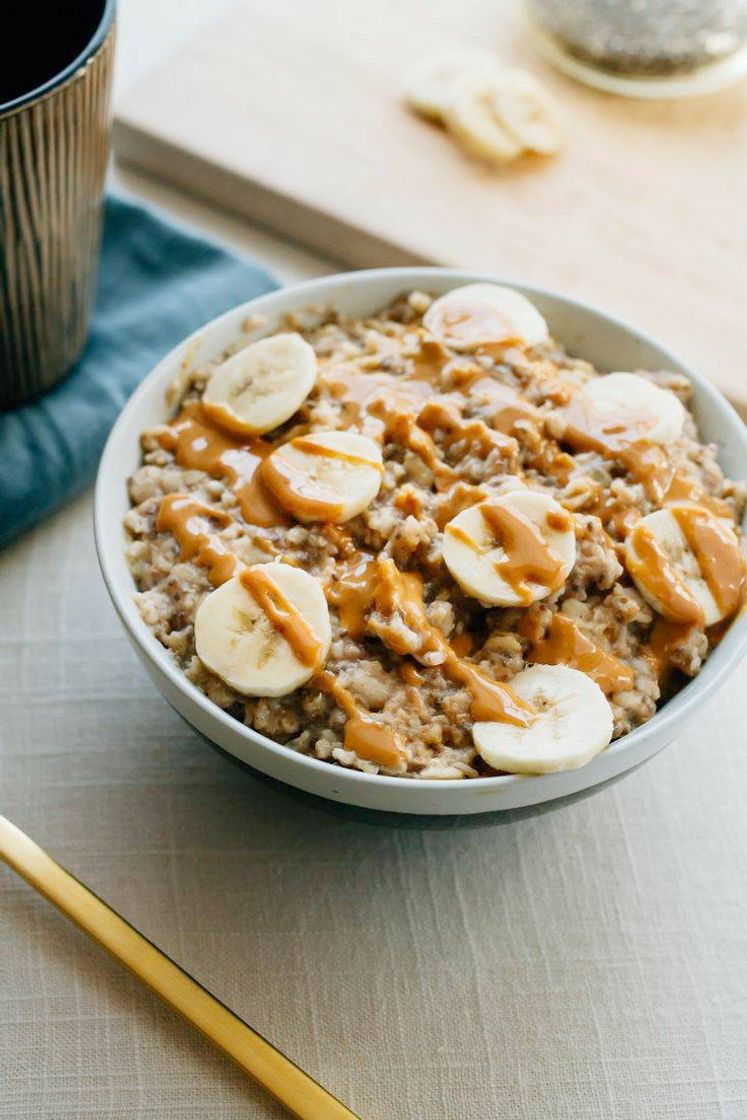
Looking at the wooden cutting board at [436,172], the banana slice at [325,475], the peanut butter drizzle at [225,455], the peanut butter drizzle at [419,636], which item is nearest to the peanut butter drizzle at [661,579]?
the peanut butter drizzle at [419,636]

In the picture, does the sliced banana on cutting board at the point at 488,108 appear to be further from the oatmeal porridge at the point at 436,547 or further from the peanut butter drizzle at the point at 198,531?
the peanut butter drizzle at the point at 198,531

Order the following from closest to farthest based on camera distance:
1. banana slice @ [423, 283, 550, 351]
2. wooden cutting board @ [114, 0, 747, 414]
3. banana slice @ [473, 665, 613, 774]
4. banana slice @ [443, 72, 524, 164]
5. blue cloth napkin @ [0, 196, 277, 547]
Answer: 1. banana slice @ [473, 665, 613, 774]
2. banana slice @ [423, 283, 550, 351]
3. blue cloth napkin @ [0, 196, 277, 547]
4. wooden cutting board @ [114, 0, 747, 414]
5. banana slice @ [443, 72, 524, 164]

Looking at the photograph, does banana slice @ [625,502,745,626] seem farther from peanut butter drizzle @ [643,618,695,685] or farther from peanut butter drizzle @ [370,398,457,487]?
peanut butter drizzle @ [370,398,457,487]

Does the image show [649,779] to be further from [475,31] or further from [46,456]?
[475,31]

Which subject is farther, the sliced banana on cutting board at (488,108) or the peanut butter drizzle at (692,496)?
the sliced banana on cutting board at (488,108)

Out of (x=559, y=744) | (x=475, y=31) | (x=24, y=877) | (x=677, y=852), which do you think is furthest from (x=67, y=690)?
(x=475, y=31)

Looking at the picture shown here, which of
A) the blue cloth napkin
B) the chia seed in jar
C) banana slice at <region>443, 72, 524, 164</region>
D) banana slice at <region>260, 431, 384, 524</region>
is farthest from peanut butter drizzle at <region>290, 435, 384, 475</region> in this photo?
the chia seed in jar
